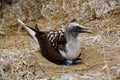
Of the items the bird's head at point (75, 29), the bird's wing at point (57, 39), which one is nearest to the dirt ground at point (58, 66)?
the bird's wing at point (57, 39)

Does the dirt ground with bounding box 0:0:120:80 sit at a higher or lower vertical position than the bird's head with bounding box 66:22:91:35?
lower

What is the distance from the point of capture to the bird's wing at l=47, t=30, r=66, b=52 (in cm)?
688

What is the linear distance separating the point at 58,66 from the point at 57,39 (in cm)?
46

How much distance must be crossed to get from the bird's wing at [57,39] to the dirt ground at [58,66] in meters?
0.27

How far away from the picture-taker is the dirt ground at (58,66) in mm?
6266

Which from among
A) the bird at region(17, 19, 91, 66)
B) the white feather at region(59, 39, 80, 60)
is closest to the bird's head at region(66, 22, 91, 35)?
the bird at region(17, 19, 91, 66)

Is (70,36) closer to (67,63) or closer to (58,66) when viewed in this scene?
(67,63)

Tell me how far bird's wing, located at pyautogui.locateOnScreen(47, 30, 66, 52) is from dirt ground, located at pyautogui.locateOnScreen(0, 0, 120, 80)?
10.5 inches

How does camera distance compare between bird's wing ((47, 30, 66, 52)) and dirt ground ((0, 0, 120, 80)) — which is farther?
bird's wing ((47, 30, 66, 52))

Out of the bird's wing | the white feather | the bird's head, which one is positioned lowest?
the white feather

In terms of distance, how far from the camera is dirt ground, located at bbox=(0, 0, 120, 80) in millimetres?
6266

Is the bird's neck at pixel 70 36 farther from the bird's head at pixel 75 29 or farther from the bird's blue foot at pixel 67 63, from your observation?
the bird's blue foot at pixel 67 63

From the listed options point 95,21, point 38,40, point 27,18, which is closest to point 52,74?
point 38,40

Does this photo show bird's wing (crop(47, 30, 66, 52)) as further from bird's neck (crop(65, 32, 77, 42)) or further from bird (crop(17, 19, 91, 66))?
bird's neck (crop(65, 32, 77, 42))
